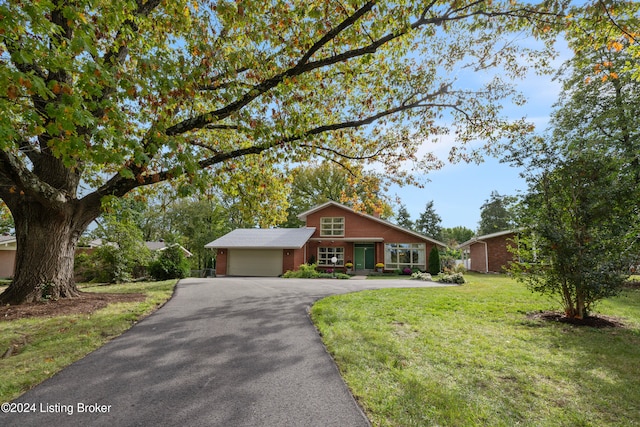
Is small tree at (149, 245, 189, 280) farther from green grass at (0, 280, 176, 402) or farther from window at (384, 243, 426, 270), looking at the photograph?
window at (384, 243, 426, 270)

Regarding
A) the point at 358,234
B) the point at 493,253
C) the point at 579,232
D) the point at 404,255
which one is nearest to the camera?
the point at 579,232

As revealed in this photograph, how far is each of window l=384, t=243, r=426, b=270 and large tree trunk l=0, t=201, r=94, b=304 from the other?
22.0m

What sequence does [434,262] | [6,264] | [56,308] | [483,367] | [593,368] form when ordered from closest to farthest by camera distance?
[483,367] < [593,368] < [56,308] < [434,262] < [6,264]

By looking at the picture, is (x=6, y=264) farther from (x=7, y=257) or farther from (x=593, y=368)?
(x=593, y=368)

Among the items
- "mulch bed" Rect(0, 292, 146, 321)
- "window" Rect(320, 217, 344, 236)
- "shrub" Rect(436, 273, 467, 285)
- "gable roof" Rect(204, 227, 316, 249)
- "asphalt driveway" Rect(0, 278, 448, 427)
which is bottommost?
"asphalt driveway" Rect(0, 278, 448, 427)

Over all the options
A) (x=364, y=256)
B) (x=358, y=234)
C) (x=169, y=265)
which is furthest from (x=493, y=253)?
(x=169, y=265)

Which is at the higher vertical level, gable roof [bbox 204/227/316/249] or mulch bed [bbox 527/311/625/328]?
gable roof [bbox 204/227/316/249]

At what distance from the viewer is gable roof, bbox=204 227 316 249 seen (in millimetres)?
24459

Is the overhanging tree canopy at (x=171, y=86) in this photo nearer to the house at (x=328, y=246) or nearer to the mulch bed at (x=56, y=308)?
the mulch bed at (x=56, y=308)

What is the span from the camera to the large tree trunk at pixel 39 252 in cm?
791

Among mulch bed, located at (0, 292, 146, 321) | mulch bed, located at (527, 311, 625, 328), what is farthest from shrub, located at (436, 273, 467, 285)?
mulch bed, located at (0, 292, 146, 321)

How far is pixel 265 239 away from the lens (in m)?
26.1

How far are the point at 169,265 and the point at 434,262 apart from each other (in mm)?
18481

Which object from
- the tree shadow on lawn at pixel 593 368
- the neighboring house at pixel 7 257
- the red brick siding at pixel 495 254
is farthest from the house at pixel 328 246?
the tree shadow on lawn at pixel 593 368
